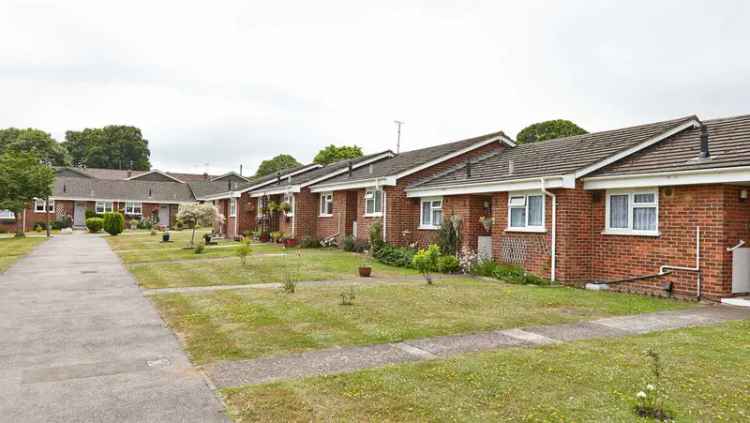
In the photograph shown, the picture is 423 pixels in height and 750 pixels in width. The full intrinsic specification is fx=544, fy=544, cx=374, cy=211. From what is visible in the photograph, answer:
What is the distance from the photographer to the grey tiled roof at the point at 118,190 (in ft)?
176

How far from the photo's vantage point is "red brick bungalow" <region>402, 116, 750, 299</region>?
11344 mm

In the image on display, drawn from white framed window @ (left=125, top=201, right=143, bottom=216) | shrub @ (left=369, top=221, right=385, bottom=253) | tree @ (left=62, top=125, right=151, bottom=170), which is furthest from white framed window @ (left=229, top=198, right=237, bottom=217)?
tree @ (left=62, top=125, right=151, bottom=170)

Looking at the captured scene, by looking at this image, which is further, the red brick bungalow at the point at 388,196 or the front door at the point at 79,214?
the front door at the point at 79,214

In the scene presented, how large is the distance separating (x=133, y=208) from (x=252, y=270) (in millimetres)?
44895

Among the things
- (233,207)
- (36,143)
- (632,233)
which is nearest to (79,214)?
(233,207)

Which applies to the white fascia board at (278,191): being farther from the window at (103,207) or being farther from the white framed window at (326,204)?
the window at (103,207)

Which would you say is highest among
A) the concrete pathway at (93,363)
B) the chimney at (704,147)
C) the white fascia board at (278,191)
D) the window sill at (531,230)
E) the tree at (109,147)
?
the tree at (109,147)

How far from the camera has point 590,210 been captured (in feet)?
46.0

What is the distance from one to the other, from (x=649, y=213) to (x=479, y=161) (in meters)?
9.45

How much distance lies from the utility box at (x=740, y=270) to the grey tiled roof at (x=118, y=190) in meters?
54.7

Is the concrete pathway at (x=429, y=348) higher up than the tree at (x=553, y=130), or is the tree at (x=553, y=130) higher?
the tree at (x=553, y=130)

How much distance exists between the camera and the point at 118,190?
5703 cm

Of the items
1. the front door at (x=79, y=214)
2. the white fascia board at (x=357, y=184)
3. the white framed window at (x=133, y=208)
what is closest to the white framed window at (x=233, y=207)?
the white fascia board at (x=357, y=184)

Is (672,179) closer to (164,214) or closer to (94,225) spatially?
(94,225)
